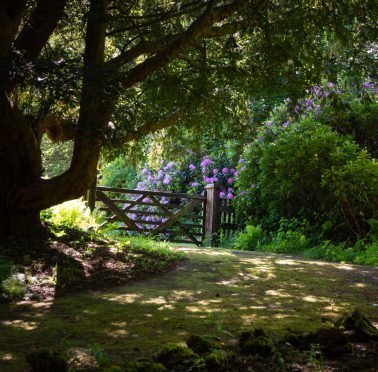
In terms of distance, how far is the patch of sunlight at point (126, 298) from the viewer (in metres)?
4.46

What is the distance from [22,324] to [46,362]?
4.53 feet

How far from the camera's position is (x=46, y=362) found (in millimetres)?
2328

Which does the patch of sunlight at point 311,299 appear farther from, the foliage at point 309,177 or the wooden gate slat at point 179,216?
the wooden gate slat at point 179,216

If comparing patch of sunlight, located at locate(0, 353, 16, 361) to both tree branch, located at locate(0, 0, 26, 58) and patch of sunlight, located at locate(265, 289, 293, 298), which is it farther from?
tree branch, located at locate(0, 0, 26, 58)

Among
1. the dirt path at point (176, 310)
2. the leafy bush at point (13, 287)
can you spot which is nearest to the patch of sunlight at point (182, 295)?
the dirt path at point (176, 310)

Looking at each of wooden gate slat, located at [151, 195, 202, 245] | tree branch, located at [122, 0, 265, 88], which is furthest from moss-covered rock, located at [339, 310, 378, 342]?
wooden gate slat, located at [151, 195, 202, 245]

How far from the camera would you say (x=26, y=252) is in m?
5.56

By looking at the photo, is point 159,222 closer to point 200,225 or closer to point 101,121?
point 200,225

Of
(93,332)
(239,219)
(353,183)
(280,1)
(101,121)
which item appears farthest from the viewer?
(239,219)

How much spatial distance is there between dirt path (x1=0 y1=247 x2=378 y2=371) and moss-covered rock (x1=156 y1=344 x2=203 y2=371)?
33cm

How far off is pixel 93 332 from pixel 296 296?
2328mm

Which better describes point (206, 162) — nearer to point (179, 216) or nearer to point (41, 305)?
point (179, 216)

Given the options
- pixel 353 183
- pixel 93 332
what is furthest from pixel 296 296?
pixel 353 183

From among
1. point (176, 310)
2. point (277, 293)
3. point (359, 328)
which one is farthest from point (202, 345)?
point (277, 293)
